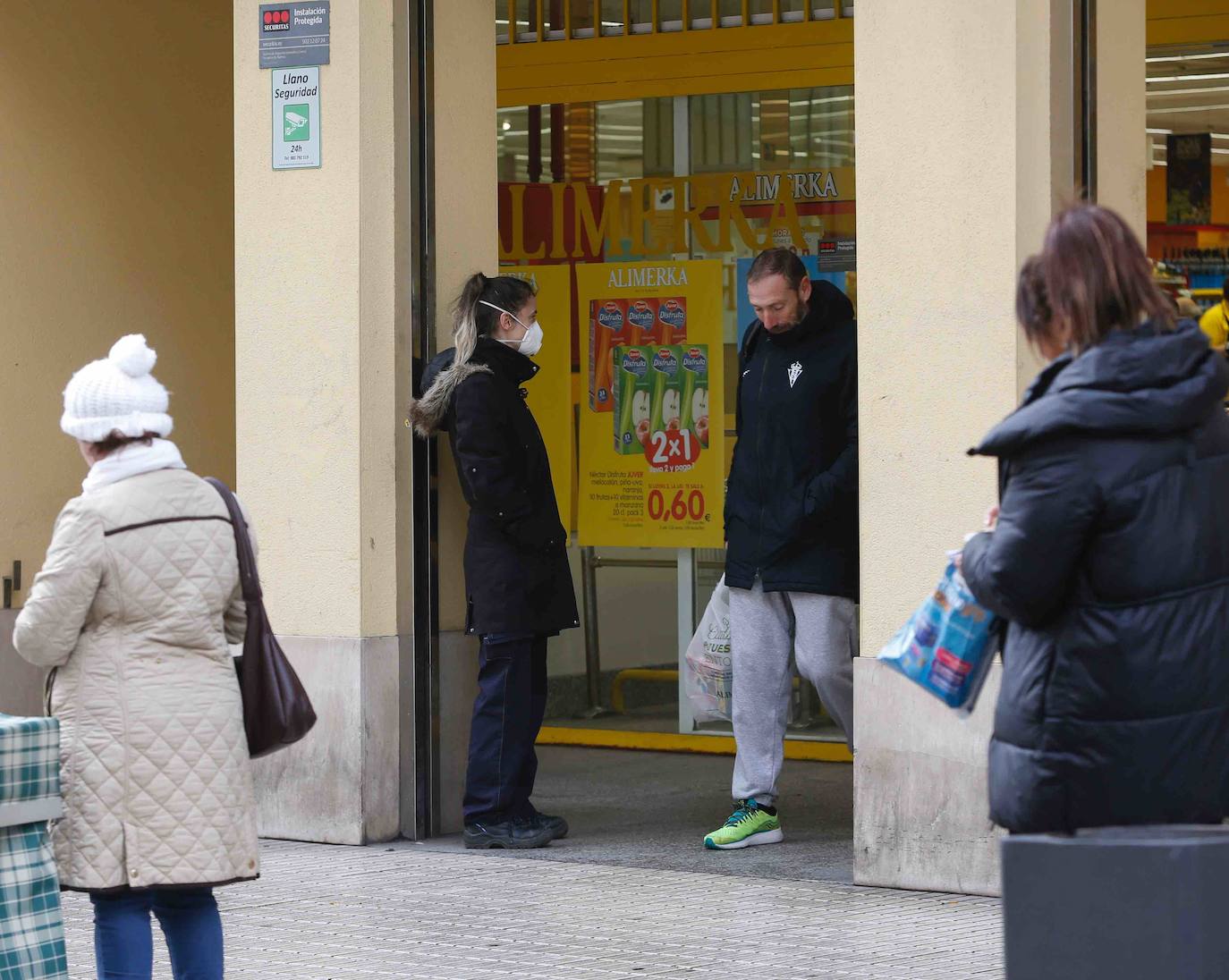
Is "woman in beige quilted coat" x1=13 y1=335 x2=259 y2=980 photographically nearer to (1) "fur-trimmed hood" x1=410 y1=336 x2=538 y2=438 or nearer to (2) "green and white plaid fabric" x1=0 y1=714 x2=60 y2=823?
(2) "green and white plaid fabric" x1=0 y1=714 x2=60 y2=823

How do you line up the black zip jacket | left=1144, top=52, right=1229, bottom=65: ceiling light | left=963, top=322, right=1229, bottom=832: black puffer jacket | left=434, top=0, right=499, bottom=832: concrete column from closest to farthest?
left=963, top=322, right=1229, bottom=832: black puffer jacket < the black zip jacket < left=434, top=0, right=499, bottom=832: concrete column < left=1144, top=52, right=1229, bottom=65: ceiling light

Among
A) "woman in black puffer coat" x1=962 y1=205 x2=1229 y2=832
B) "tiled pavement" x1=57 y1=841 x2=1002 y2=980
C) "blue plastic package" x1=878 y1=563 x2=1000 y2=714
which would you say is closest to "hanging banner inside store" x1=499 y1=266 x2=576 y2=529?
"tiled pavement" x1=57 y1=841 x2=1002 y2=980

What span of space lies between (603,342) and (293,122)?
8.09 feet

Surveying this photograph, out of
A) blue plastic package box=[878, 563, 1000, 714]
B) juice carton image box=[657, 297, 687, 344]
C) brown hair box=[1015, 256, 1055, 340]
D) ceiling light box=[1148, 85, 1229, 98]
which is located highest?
ceiling light box=[1148, 85, 1229, 98]

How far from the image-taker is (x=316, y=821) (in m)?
7.28

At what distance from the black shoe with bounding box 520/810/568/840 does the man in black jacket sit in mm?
557

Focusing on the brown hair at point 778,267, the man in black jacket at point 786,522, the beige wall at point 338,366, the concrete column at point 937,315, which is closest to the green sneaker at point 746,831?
the man in black jacket at point 786,522

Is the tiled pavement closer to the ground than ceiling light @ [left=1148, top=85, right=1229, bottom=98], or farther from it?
closer to the ground

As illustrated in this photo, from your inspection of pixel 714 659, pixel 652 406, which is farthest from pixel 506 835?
pixel 652 406

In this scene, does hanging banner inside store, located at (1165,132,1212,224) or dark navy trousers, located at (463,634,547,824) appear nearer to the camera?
dark navy trousers, located at (463,634,547,824)

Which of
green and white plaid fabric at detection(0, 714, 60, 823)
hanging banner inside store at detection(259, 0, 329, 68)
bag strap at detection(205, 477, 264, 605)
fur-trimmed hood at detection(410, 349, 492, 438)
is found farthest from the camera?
hanging banner inside store at detection(259, 0, 329, 68)

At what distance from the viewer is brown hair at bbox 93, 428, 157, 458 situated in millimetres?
4488

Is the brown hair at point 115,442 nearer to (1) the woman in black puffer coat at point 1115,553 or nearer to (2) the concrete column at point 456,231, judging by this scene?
(1) the woman in black puffer coat at point 1115,553

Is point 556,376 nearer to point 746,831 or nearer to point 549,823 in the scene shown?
point 549,823
